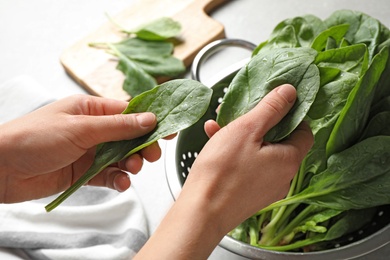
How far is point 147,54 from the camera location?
104 cm

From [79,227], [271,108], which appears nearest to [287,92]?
[271,108]

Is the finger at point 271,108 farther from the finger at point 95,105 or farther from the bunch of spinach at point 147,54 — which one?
the bunch of spinach at point 147,54

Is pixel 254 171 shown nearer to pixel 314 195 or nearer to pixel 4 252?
pixel 314 195

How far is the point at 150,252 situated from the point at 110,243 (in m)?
0.32

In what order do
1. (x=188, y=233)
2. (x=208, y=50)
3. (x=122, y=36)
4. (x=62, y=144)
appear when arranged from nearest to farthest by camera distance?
(x=188, y=233) < (x=62, y=144) < (x=208, y=50) < (x=122, y=36)

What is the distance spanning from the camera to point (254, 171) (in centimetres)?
57

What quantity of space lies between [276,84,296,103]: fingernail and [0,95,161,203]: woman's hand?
0.46 ft

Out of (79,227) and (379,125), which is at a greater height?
(379,125)

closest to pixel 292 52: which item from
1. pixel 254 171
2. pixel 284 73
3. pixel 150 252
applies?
pixel 284 73

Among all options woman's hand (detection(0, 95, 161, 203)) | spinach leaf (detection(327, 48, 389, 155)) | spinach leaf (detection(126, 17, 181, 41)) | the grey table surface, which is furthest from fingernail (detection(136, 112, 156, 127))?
spinach leaf (detection(126, 17, 181, 41))

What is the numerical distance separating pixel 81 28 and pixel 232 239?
2.19ft

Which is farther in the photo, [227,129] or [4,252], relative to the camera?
[4,252]

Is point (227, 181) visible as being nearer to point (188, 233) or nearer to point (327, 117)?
point (188, 233)

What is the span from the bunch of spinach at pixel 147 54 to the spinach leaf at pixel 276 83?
38 cm
